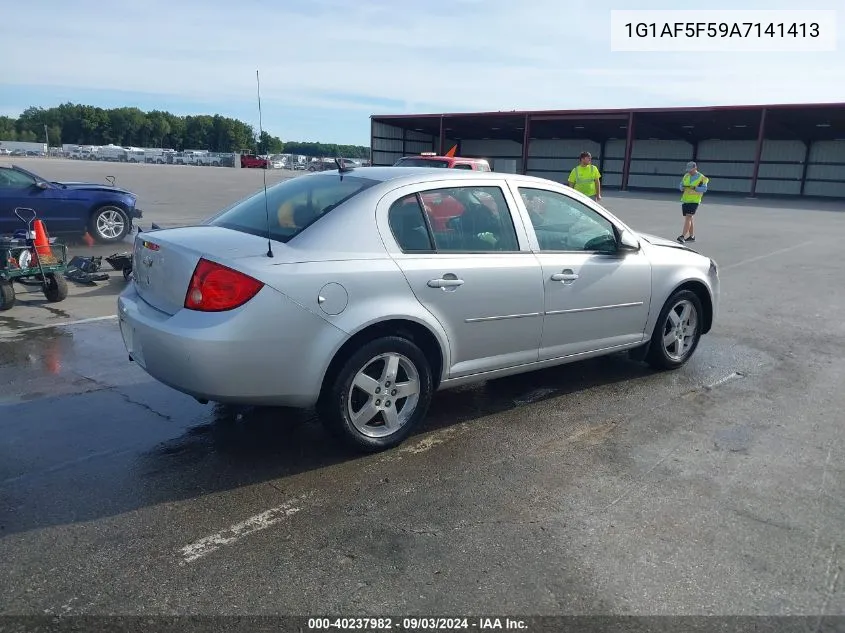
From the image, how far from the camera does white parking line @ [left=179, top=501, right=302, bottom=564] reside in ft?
9.54

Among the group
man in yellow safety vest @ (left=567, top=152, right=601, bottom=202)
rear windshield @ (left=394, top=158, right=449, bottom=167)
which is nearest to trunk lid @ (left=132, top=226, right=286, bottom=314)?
man in yellow safety vest @ (left=567, top=152, right=601, bottom=202)

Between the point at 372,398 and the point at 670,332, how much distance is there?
9.74ft

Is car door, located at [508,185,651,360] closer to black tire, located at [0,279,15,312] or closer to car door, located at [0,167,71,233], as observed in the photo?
black tire, located at [0,279,15,312]

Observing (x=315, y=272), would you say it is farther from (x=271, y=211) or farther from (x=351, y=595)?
(x=351, y=595)

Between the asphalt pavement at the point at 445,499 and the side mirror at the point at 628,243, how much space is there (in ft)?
3.56

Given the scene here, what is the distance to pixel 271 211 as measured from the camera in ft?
13.8

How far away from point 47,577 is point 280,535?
0.93 m

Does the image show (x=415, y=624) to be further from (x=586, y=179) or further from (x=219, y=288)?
(x=586, y=179)

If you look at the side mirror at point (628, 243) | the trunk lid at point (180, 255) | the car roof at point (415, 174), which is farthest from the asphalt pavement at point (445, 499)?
the car roof at point (415, 174)

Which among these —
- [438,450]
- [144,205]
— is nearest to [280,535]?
[438,450]

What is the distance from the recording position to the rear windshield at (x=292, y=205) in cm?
394

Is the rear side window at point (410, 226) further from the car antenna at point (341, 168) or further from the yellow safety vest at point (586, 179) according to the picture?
the yellow safety vest at point (586, 179)

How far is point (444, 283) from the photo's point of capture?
3986 millimetres

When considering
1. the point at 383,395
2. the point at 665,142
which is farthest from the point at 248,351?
the point at 665,142
